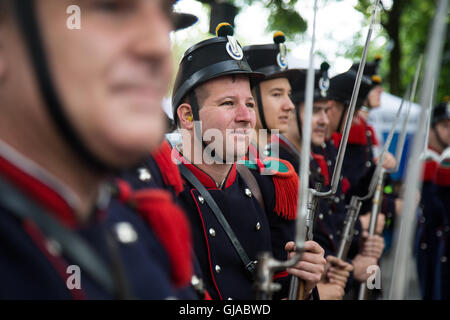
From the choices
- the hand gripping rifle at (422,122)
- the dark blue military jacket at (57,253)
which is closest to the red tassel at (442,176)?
the hand gripping rifle at (422,122)

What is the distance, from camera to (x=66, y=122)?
35.0 inches

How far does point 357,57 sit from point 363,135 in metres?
13.6

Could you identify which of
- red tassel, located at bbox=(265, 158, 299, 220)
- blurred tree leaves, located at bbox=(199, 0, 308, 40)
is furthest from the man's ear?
blurred tree leaves, located at bbox=(199, 0, 308, 40)

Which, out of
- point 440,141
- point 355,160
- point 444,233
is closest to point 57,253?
point 355,160

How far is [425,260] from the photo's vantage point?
6.20 meters

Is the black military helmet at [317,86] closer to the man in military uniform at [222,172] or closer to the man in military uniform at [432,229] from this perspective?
the man in military uniform at [222,172]

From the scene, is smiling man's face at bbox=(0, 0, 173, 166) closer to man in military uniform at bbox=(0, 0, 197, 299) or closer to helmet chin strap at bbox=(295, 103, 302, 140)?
man in military uniform at bbox=(0, 0, 197, 299)

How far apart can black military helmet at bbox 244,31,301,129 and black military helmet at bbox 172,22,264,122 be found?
0.91 m

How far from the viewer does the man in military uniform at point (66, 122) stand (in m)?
0.89

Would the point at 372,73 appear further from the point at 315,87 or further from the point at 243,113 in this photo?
the point at 243,113

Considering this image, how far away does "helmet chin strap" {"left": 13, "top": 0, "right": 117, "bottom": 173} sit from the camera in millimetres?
890

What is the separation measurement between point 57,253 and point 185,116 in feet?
5.89
